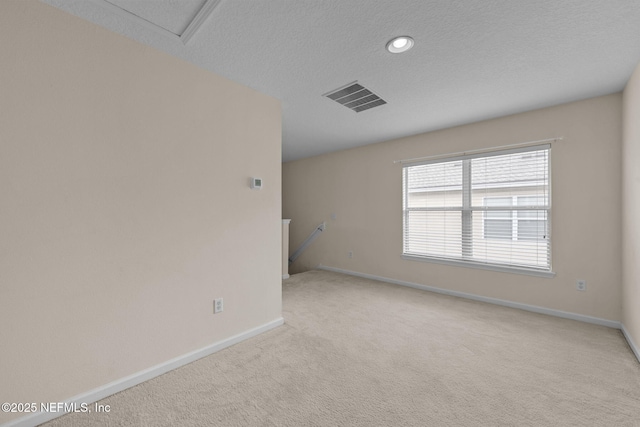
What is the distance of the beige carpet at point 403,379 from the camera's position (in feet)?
4.93

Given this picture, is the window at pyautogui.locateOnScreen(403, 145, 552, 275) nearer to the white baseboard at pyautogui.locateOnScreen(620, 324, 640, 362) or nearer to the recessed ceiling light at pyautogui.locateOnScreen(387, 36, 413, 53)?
the white baseboard at pyautogui.locateOnScreen(620, 324, 640, 362)

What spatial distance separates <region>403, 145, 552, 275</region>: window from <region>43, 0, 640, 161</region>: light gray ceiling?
2.72ft

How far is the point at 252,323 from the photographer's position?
8.23ft

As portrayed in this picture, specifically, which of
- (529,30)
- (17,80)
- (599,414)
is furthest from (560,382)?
(17,80)

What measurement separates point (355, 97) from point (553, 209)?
265cm

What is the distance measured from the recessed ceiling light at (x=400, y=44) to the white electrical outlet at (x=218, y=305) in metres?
2.44

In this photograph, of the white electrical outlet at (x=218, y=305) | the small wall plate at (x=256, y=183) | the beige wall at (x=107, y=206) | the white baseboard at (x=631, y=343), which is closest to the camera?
the beige wall at (x=107, y=206)

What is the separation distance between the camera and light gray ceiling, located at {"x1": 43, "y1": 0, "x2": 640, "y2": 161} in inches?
59.6

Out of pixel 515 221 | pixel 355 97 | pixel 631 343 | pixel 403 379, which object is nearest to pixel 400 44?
pixel 355 97

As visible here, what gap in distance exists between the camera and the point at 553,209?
299 cm

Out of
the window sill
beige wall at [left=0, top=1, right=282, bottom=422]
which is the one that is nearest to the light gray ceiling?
beige wall at [left=0, top=1, right=282, bottom=422]

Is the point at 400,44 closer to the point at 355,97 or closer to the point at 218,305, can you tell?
the point at 355,97

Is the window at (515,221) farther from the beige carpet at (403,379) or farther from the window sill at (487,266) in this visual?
the beige carpet at (403,379)

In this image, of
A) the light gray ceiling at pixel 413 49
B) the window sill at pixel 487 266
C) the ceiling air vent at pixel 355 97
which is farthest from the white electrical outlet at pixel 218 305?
the window sill at pixel 487 266
